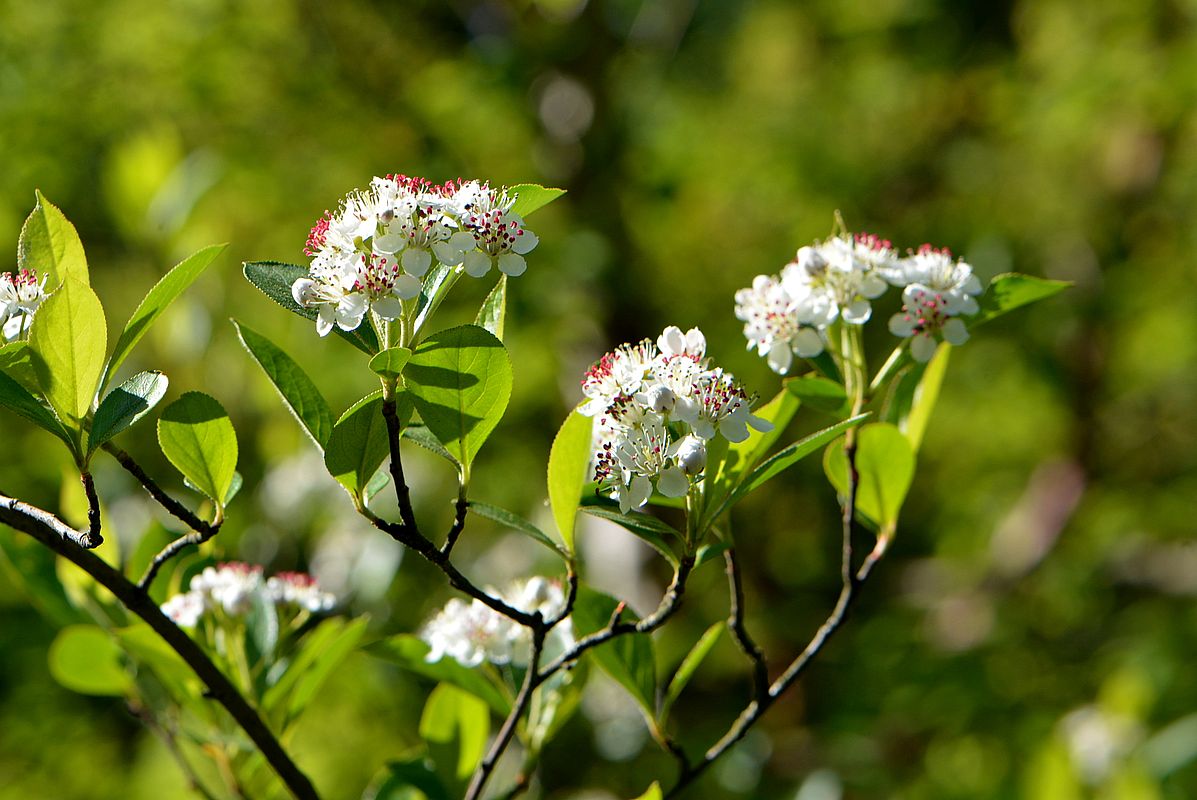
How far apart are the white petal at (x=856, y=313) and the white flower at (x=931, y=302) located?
19 mm

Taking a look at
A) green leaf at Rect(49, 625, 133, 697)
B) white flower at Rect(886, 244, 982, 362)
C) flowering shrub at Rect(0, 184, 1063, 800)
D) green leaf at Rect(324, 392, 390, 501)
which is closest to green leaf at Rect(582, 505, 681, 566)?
flowering shrub at Rect(0, 184, 1063, 800)

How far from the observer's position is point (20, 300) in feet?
1.85

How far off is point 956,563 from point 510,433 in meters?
1.18

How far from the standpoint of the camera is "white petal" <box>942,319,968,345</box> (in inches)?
27.5

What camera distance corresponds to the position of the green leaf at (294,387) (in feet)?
1.73

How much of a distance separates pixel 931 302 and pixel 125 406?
469mm

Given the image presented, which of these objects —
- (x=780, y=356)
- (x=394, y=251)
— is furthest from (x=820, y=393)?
(x=394, y=251)

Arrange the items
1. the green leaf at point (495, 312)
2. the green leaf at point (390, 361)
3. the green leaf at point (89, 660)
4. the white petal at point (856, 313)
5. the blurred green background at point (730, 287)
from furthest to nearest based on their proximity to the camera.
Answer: the blurred green background at point (730, 287) < the green leaf at point (89, 660) < the white petal at point (856, 313) < the green leaf at point (495, 312) < the green leaf at point (390, 361)

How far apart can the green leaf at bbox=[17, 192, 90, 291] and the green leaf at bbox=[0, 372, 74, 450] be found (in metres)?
0.07

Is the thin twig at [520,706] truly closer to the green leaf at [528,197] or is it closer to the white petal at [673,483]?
the white petal at [673,483]

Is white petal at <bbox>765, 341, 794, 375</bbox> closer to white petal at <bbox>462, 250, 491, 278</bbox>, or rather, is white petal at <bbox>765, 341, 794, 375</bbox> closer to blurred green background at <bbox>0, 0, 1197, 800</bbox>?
white petal at <bbox>462, 250, 491, 278</bbox>

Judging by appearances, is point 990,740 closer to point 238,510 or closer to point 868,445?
point 238,510

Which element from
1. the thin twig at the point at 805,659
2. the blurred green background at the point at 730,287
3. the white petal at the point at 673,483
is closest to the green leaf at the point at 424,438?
the white petal at the point at 673,483

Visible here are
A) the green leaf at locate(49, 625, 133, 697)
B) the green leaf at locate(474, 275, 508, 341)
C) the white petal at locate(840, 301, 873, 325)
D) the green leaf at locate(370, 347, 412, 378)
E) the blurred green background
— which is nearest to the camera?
the green leaf at locate(370, 347, 412, 378)
